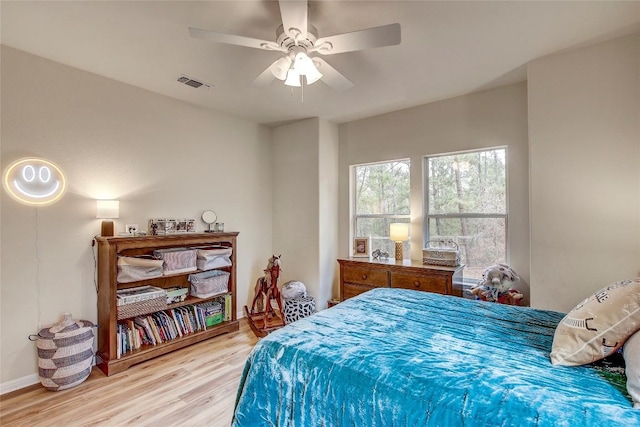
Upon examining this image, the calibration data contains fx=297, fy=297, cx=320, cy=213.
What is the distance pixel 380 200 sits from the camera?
420 cm

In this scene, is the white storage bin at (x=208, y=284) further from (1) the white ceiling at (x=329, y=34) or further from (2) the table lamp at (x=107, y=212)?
(1) the white ceiling at (x=329, y=34)

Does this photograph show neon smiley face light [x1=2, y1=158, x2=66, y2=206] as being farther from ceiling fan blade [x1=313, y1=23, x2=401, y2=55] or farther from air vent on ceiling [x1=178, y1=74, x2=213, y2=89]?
ceiling fan blade [x1=313, y1=23, x2=401, y2=55]

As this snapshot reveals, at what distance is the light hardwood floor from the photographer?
2.01m

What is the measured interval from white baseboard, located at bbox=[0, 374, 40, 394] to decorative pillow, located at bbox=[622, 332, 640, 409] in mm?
3747

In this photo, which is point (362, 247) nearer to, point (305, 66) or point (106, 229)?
point (305, 66)

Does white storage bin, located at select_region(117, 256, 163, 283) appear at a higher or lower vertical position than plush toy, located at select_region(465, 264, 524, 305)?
higher

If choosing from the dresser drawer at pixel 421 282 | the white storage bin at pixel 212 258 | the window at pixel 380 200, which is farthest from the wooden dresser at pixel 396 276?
the white storage bin at pixel 212 258

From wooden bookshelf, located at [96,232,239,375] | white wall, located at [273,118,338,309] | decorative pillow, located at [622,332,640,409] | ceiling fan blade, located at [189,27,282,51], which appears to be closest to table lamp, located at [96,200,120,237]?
wooden bookshelf, located at [96,232,239,375]

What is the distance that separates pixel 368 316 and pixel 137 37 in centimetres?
259

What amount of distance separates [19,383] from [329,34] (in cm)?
364

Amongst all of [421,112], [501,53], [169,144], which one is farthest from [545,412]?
[169,144]

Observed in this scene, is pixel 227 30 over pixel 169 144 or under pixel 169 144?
over

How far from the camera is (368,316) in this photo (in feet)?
6.09

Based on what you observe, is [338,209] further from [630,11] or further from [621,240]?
[630,11]
